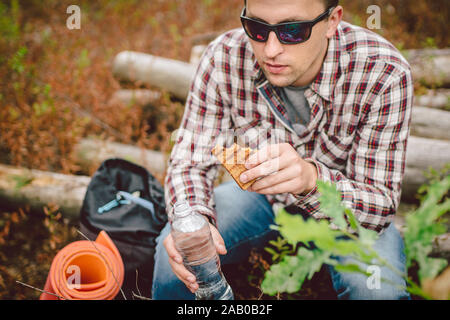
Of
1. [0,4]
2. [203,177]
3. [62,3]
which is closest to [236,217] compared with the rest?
[203,177]

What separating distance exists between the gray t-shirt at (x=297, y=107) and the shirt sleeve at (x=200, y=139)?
0.42 meters

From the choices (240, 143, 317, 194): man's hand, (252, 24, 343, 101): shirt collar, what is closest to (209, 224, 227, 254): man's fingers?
(240, 143, 317, 194): man's hand

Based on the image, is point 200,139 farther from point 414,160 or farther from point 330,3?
point 414,160

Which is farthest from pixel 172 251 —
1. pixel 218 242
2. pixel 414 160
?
pixel 414 160

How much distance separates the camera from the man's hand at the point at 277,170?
147 centimetres

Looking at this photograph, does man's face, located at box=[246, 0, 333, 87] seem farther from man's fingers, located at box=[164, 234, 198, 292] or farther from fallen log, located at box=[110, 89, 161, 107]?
fallen log, located at box=[110, 89, 161, 107]

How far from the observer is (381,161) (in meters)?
1.84

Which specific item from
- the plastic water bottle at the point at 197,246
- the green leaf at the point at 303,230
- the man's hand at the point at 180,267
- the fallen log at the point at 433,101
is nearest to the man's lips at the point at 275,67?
the plastic water bottle at the point at 197,246

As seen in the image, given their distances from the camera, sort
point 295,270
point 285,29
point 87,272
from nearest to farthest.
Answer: point 295,270 < point 285,29 < point 87,272

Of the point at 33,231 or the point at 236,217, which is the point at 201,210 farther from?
the point at 33,231

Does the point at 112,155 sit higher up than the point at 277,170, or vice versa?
the point at 277,170

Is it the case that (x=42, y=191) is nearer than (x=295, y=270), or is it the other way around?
(x=295, y=270)

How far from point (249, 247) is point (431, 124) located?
90.9 inches
